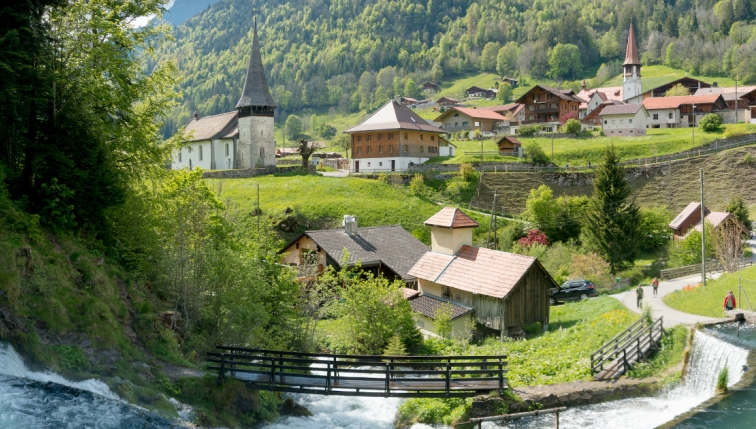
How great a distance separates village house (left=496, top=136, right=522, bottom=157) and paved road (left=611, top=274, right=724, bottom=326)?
35.9 meters

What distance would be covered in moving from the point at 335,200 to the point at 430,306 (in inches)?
942

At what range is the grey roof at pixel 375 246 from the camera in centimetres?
4091

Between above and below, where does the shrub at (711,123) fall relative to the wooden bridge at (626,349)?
above

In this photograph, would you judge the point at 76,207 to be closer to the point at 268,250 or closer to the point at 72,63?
the point at 72,63

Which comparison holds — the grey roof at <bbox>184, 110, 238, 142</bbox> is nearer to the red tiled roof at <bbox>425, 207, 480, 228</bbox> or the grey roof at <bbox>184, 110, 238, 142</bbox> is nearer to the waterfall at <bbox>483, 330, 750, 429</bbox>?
the red tiled roof at <bbox>425, 207, 480, 228</bbox>

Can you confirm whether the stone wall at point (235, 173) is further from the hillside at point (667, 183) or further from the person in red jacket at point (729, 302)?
the person in red jacket at point (729, 302)

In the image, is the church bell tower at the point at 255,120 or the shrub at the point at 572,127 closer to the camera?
the church bell tower at the point at 255,120

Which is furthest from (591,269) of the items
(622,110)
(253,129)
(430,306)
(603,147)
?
(622,110)

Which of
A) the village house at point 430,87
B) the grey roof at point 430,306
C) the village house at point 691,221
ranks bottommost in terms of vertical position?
the grey roof at point 430,306

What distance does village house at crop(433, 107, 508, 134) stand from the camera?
99.3 metres

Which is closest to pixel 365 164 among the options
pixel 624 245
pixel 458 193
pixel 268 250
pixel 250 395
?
pixel 458 193

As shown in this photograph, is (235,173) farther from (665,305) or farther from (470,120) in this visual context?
(470,120)

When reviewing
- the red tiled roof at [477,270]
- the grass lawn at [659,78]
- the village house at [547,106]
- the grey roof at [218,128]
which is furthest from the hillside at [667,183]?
the grass lawn at [659,78]

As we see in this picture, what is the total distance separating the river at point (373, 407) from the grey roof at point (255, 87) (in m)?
51.1
